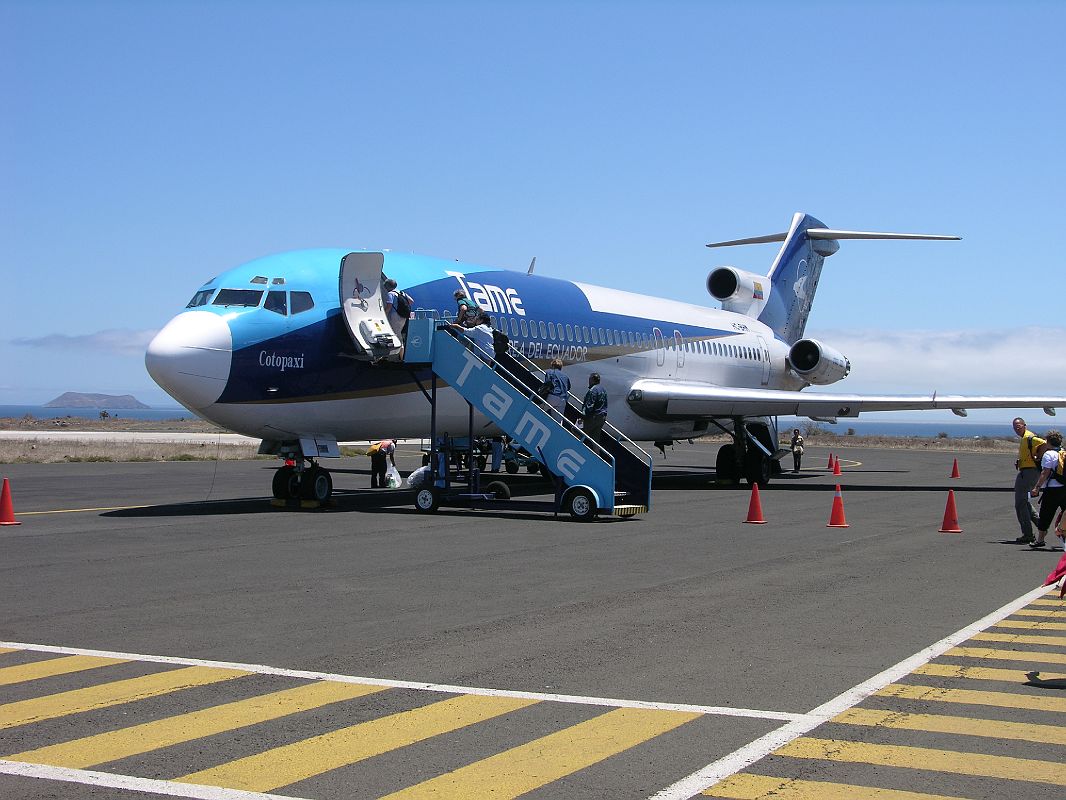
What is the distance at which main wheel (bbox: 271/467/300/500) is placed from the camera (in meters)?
→ 20.5

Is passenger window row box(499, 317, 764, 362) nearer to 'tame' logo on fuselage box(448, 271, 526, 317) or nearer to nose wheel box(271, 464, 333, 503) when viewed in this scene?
'tame' logo on fuselage box(448, 271, 526, 317)

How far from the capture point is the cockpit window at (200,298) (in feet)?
63.8

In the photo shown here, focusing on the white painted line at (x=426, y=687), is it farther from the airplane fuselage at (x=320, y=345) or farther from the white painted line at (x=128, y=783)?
the airplane fuselage at (x=320, y=345)

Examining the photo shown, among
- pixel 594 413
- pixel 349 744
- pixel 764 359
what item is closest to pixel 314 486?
pixel 594 413

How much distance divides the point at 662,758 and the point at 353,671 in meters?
2.67

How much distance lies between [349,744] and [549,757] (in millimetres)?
1032

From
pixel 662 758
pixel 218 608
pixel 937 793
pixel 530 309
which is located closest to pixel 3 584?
pixel 218 608

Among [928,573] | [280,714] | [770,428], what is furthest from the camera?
[770,428]

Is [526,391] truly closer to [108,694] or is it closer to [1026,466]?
[1026,466]

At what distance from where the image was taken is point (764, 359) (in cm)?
3678

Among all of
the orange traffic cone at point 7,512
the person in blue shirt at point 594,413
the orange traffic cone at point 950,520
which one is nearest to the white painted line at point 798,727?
the orange traffic cone at point 950,520

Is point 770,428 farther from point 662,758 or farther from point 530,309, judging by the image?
point 662,758

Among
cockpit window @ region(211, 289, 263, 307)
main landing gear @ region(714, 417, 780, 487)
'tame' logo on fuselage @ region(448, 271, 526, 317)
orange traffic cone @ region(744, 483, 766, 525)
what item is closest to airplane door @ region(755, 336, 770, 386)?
main landing gear @ region(714, 417, 780, 487)

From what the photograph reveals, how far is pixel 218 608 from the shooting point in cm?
1026
